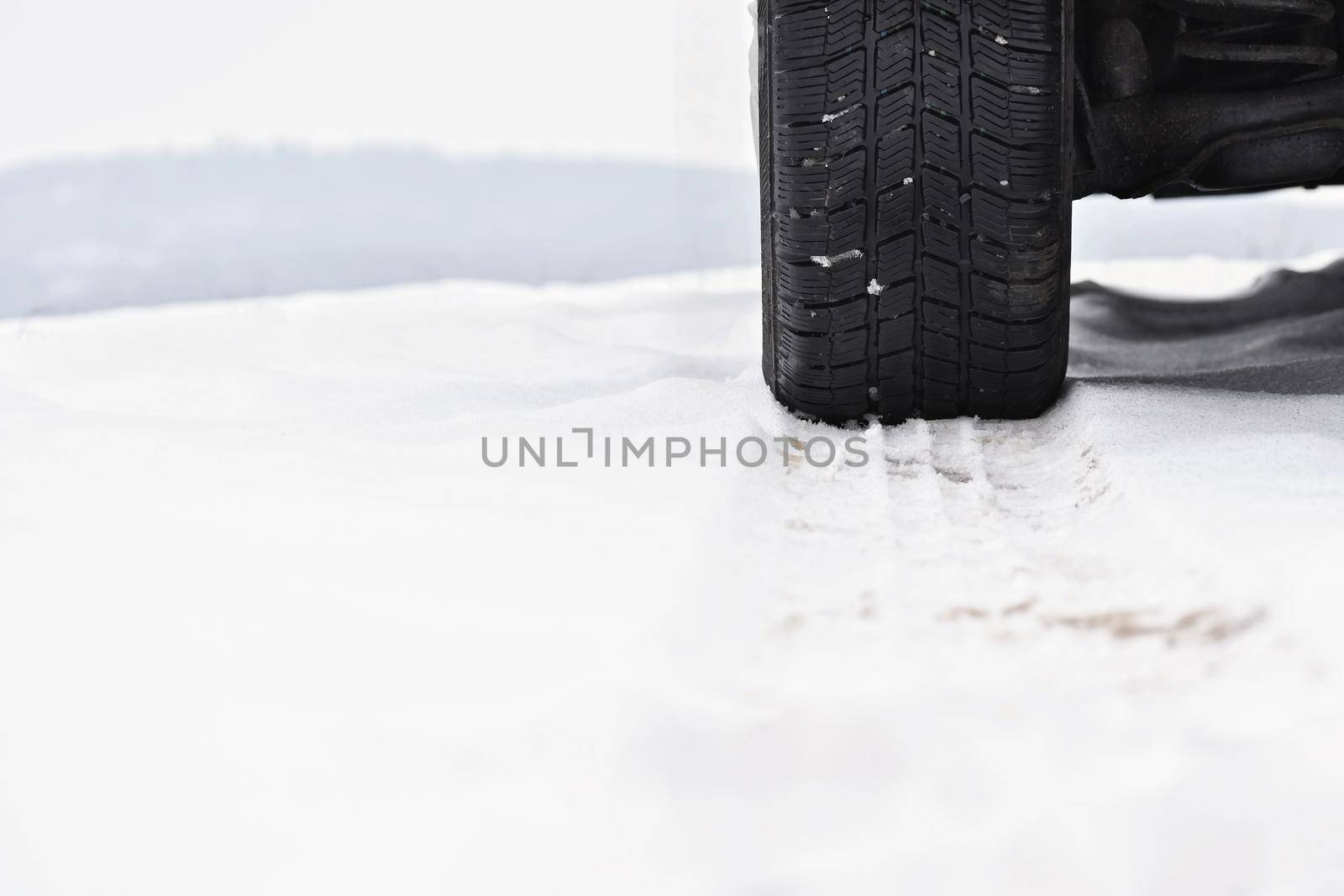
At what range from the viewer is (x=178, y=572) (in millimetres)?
774

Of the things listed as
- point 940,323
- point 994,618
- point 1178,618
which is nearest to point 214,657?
point 994,618

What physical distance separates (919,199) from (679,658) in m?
0.66

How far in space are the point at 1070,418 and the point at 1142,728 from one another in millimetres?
643

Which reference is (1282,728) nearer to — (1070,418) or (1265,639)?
(1265,639)

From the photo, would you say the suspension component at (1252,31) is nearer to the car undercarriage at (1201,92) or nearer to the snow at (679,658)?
the car undercarriage at (1201,92)

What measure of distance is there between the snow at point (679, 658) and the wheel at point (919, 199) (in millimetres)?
78

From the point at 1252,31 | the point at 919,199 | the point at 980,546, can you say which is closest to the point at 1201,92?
the point at 1252,31

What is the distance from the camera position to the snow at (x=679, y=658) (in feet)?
1.68

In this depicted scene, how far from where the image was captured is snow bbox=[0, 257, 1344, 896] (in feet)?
1.68

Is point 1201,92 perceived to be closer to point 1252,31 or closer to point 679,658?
point 1252,31

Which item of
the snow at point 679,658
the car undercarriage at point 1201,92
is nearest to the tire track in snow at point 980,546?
the snow at point 679,658

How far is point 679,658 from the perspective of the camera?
625 mm

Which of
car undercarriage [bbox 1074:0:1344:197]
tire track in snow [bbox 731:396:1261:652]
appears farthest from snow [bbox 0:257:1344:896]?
car undercarriage [bbox 1074:0:1344:197]

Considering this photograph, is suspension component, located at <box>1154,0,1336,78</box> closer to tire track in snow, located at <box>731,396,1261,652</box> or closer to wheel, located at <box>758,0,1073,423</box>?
wheel, located at <box>758,0,1073,423</box>
